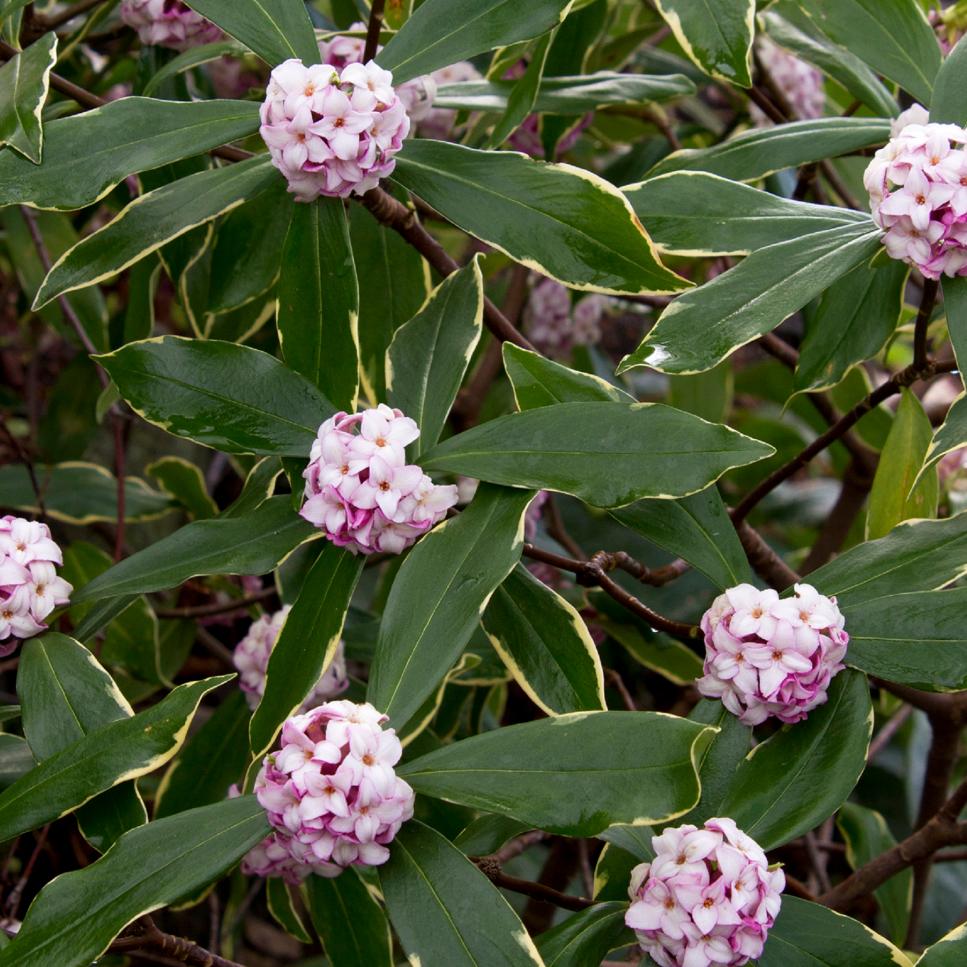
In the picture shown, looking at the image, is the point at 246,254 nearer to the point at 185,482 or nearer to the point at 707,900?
the point at 185,482

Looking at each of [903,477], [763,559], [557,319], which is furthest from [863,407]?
[557,319]

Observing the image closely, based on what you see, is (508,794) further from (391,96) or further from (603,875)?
(391,96)

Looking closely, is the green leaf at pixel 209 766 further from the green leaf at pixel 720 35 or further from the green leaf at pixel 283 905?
the green leaf at pixel 720 35

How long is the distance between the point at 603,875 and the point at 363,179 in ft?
1.86

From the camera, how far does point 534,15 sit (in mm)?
1035

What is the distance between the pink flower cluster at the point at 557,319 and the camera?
208 cm

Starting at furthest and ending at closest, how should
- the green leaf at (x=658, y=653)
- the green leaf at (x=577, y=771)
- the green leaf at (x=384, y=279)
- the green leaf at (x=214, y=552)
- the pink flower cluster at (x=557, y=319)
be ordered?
the pink flower cluster at (x=557, y=319)
the green leaf at (x=658, y=653)
the green leaf at (x=384, y=279)
the green leaf at (x=214, y=552)
the green leaf at (x=577, y=771)

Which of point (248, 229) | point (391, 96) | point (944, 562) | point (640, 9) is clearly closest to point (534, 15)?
point (391, 96)

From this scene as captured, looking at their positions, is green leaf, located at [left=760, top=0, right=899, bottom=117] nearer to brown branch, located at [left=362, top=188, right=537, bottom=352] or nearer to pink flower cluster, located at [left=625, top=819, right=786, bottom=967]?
brown branch, located at [left=362, top=188, right=537, bottom=352]

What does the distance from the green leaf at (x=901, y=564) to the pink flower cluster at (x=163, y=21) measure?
0.83 metres

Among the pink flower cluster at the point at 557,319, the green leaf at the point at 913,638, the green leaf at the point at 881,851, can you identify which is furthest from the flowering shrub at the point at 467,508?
the pink flower cluster at the point at 557,319

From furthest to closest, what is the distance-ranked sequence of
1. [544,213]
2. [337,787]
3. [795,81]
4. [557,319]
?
[557,319] < [795,81] < [544,213] < [337,787]

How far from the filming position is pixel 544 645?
1.00 m

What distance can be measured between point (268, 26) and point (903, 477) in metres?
0.66
